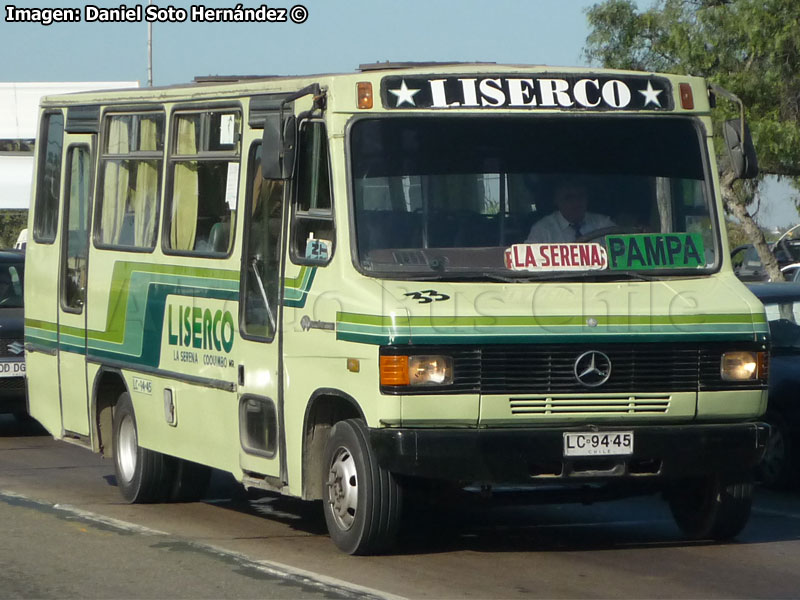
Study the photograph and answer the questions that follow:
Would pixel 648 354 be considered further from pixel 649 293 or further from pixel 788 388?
pixel 788 388

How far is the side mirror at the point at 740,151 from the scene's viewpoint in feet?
29.7

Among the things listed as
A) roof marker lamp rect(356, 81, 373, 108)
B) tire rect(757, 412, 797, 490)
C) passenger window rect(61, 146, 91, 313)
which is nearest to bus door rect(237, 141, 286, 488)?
roof marker lamp rect(356, 81, 373, 108)

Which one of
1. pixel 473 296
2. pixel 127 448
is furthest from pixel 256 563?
pixel 127 448

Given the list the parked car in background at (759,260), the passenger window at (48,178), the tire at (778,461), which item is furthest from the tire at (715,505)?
the parked car in background at (759,260)

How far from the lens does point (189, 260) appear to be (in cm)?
1025

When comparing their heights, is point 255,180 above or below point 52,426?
above

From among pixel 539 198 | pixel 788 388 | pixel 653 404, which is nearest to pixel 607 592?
pixel 653 404

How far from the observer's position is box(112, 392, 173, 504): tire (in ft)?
36.2

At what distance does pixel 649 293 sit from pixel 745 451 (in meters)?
0.98

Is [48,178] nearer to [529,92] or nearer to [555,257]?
[529,92]

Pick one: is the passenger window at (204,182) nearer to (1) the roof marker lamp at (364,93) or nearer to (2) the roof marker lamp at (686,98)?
(1) the roof marker lamp at (364,93)

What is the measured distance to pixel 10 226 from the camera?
70.1 m

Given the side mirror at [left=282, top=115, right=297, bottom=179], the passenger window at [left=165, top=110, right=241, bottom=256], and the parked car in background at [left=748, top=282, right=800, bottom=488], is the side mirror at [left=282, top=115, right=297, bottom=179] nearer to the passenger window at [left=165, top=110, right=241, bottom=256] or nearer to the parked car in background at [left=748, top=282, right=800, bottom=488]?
the passenger window at [left=165, top=110, right=241, bottom=256]

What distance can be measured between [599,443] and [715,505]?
1.19 meters
